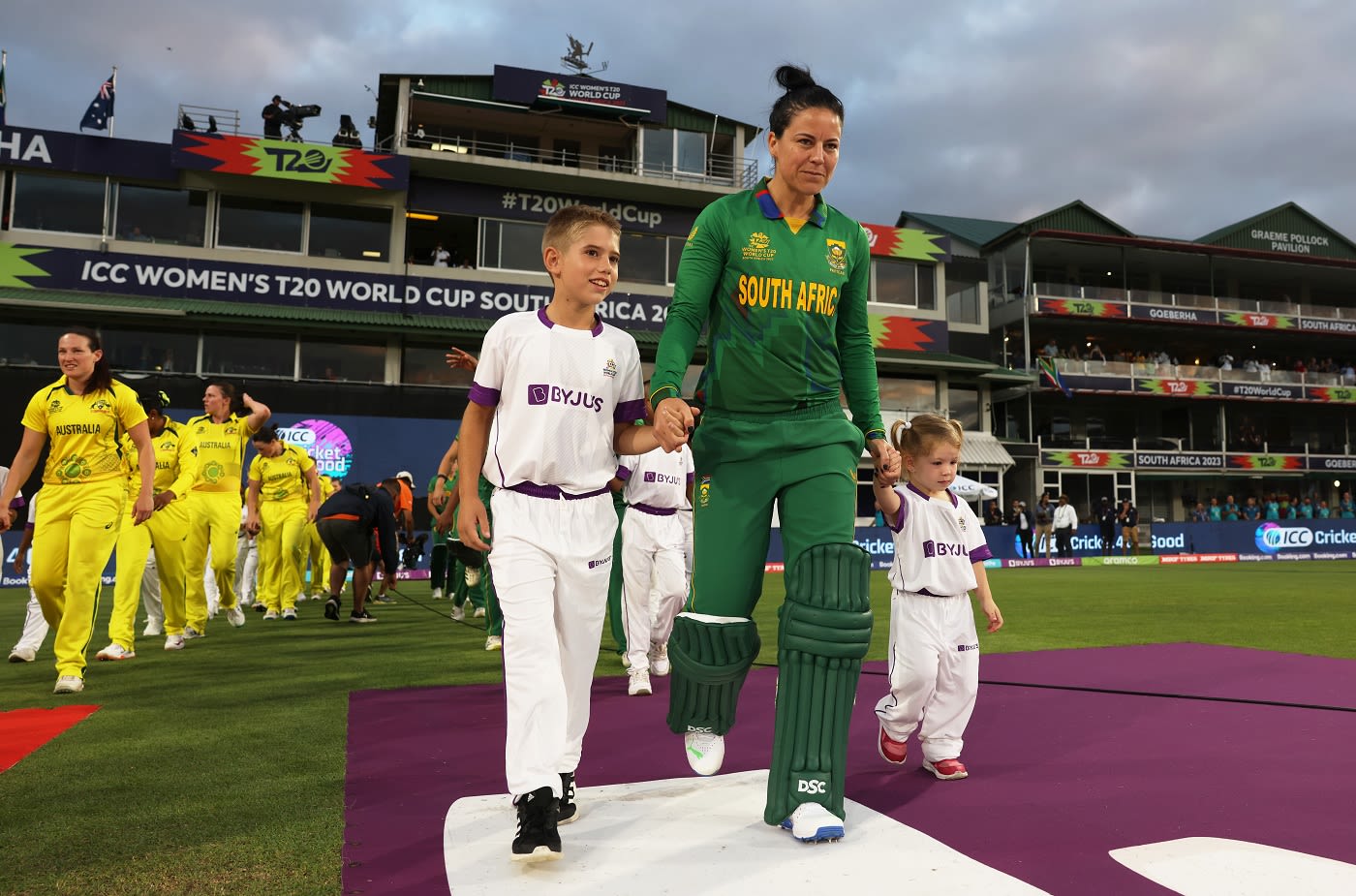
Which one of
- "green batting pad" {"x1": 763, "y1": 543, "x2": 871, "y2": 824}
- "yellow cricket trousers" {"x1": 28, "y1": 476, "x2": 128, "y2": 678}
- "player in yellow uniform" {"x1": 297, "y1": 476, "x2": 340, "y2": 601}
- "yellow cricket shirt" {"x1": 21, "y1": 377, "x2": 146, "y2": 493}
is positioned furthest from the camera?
"player in yellow uniform" {"x1": 297, "y1": 476, "x2": 340, "y2": 601}

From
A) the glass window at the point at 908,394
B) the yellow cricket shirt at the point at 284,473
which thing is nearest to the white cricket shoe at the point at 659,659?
the yellow cricket shirt at the point at 284,473

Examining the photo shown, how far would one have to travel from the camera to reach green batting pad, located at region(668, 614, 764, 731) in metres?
3.10

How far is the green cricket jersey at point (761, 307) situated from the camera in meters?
3.15

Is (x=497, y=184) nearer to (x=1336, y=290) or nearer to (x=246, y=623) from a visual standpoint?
(x=246, y=623)

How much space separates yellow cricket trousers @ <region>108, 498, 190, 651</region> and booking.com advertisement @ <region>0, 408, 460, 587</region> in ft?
53.0

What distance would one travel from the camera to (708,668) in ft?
10.3

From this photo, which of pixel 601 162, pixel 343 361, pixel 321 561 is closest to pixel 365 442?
pixel 343 361

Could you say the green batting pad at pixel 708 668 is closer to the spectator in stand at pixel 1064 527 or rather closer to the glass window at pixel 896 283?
the spectator in stand at pixel 1064 527

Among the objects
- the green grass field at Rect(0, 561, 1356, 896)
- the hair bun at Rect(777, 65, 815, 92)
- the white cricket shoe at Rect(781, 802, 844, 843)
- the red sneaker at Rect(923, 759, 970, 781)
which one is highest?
the hair bun at Rect(777, 65, 815, 92)

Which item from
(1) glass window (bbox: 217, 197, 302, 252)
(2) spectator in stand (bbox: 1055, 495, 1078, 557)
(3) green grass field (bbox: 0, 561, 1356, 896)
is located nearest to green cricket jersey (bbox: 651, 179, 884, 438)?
(3) green grass field (bbox: 0, 561, 1356, 896)

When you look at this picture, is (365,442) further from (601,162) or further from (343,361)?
(601,162)

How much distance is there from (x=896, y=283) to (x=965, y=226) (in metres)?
12.1

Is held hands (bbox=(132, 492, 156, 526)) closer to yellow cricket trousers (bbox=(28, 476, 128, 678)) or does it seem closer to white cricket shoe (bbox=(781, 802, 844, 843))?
yellow cricket trousers (bbox=(28, 476, 128, 678))

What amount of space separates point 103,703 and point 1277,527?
30.8 meters
